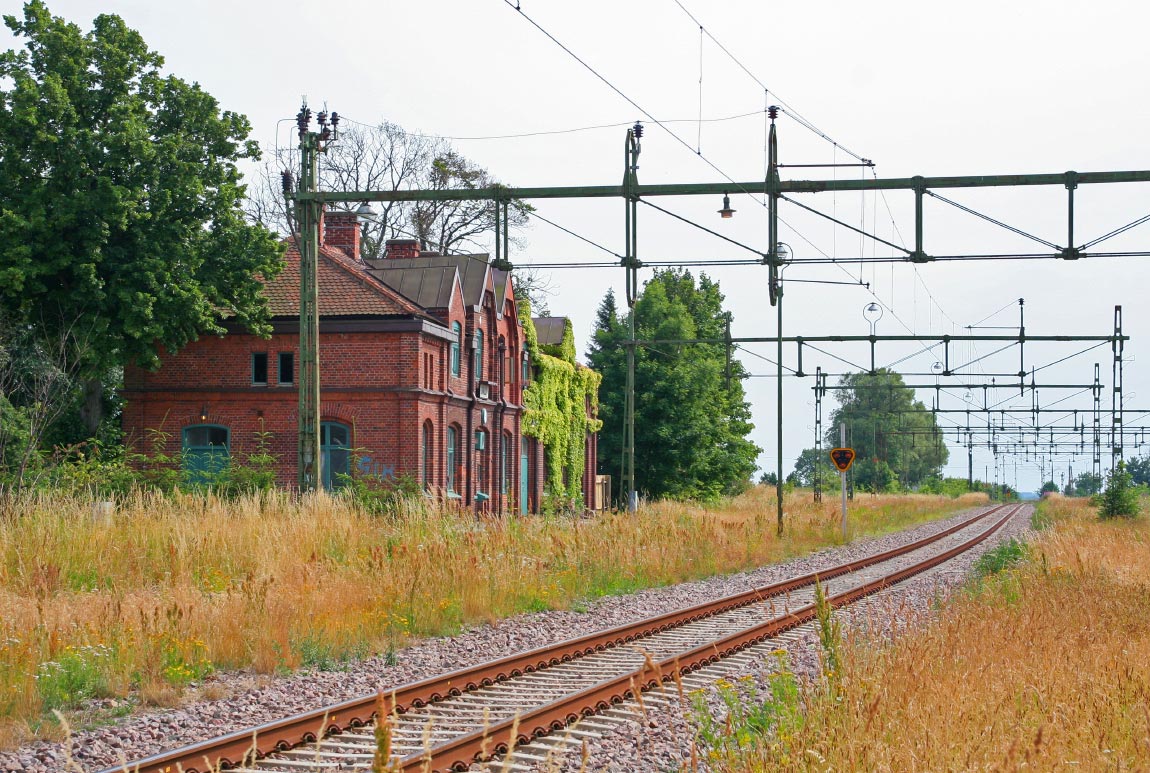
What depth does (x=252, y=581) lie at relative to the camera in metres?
12.1

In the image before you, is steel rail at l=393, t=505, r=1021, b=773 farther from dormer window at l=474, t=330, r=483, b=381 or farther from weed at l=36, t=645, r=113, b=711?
dormer window at l=474, t=330, r=483, b=381

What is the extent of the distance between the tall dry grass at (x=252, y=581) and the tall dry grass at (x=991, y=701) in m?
5.18

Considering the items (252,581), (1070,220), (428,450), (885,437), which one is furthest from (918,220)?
(885,437)

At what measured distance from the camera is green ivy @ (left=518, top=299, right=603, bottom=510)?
43.8 meters

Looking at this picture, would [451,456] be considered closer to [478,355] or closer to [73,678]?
[478,355]

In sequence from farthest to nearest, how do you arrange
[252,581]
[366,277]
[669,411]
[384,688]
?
1. [669,411]
2. [366,277]
3. [252,581]
4. [384,688]

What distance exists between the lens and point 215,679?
33.2 feet

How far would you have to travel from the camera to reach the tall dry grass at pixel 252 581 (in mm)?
9727

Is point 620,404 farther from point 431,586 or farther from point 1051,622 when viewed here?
point 1051,622

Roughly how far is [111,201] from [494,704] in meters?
23.8

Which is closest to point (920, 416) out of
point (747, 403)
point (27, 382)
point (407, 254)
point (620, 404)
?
point (747, 403)

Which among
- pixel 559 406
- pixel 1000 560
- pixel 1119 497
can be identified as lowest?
pixel 1119 497

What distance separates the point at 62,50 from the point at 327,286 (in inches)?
351

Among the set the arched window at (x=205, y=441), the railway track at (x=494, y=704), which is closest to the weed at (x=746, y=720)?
the railway track at (x=494, y=704)
